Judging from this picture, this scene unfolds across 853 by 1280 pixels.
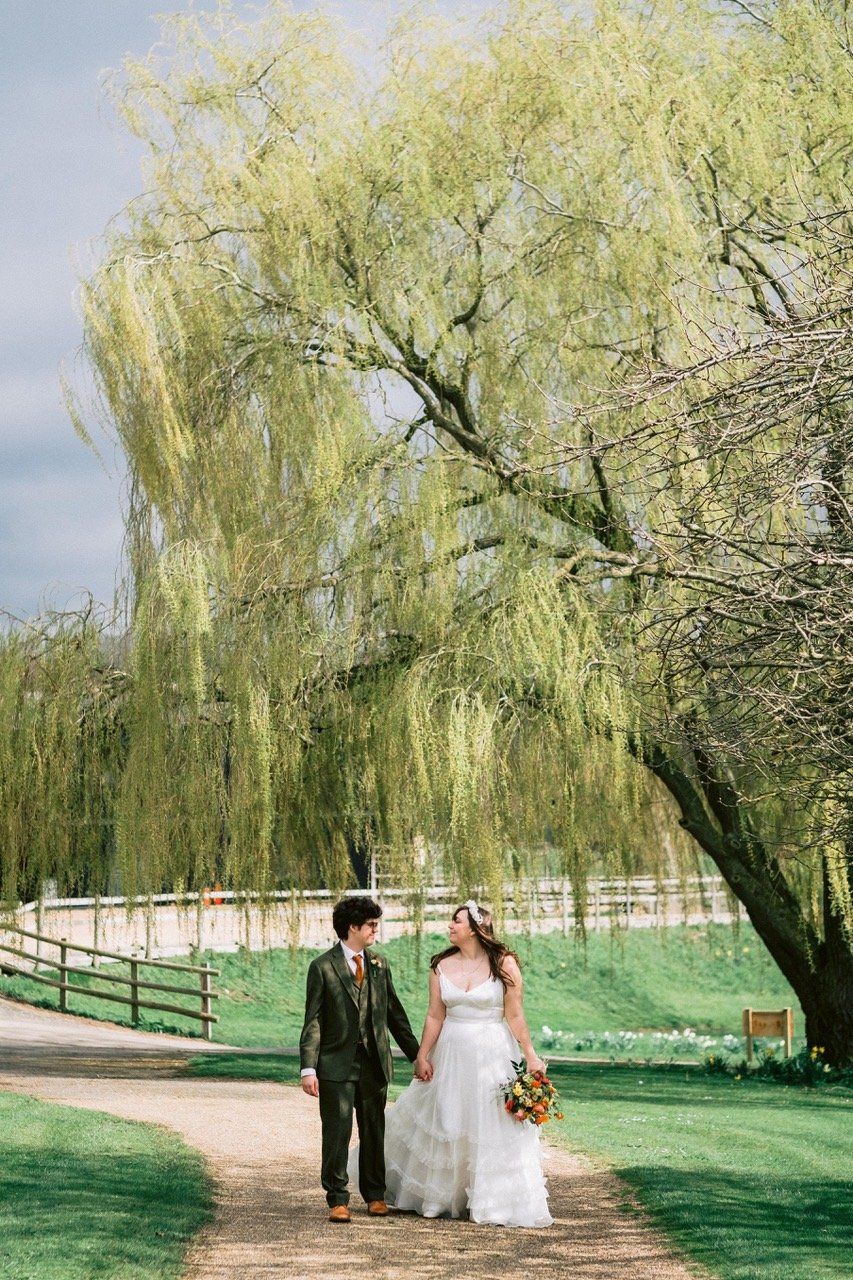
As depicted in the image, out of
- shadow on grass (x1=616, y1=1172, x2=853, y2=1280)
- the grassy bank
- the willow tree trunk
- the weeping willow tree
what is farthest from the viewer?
the willow tree trunk

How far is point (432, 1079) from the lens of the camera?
7.87m

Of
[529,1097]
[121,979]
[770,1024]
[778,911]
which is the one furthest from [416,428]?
[121,979]

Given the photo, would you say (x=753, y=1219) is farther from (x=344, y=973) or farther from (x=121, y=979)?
(x=121, y=979)

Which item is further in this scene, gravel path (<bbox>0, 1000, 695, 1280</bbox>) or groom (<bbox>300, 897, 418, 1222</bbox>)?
groom (<bbox>300, 897, 418, 1222</bbox>)

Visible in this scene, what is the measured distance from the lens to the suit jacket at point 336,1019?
24.9 feet

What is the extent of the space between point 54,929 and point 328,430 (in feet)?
68.0

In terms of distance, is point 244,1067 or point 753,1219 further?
point 244,1067

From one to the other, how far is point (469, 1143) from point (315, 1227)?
2.68 ft

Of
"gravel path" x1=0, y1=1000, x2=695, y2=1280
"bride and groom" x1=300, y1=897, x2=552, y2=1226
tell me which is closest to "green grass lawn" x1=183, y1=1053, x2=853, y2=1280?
"gravel path" x1=0, y1=1000, x2=695, y2=1280

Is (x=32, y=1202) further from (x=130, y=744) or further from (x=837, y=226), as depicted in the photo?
(x=837, y=226)

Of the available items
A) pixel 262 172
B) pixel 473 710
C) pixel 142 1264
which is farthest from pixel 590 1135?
pixel 262 172

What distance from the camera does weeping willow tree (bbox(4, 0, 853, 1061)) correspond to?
1234 centimetres

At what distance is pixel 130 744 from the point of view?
13172mm

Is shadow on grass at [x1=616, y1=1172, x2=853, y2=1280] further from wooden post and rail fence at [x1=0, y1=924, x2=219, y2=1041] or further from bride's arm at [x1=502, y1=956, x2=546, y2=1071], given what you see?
wooden post and rail fence at [x1=0, y1=924, x2=219, y2=1041]
